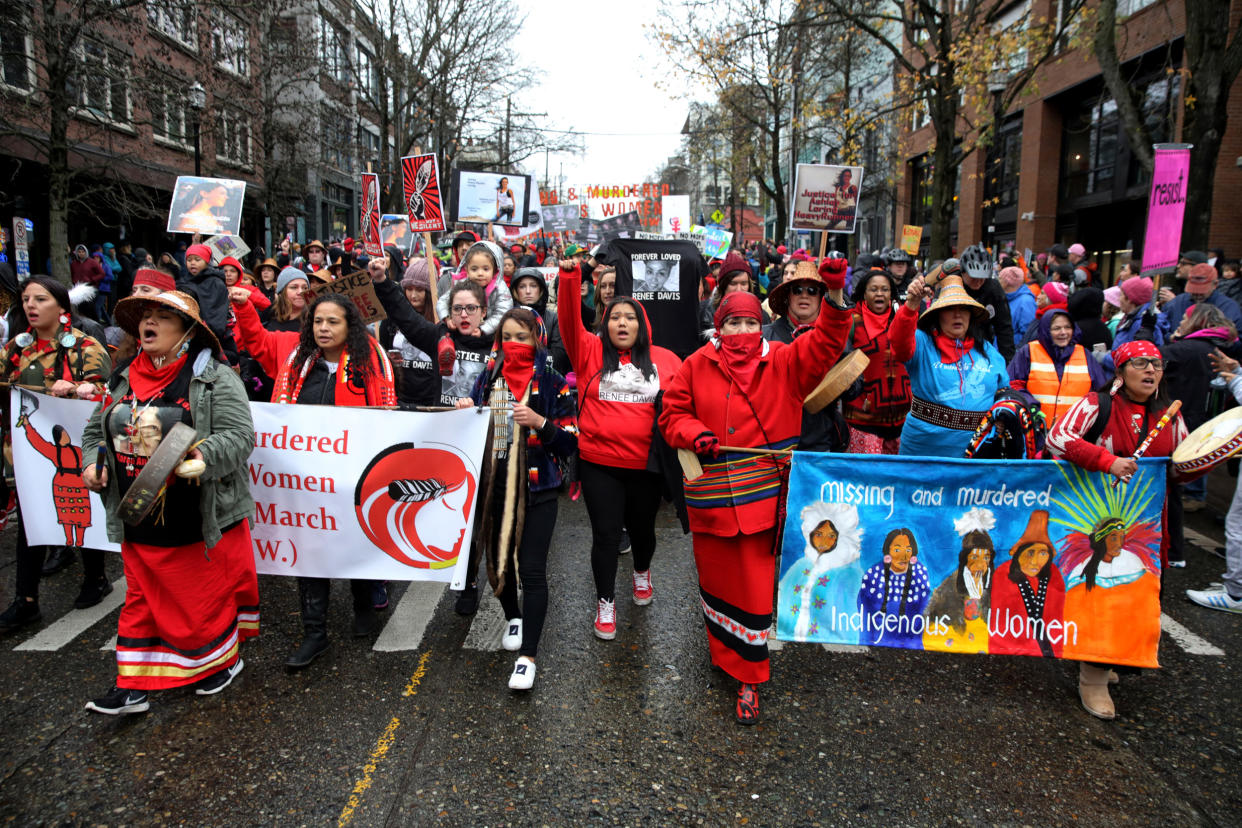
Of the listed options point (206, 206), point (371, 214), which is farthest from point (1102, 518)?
point (206, 206)

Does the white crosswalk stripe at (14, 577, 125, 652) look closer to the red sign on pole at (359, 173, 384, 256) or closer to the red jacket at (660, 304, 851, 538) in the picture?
the red jacket at (660, 304, 851, 538)

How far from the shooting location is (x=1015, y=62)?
2502 cm

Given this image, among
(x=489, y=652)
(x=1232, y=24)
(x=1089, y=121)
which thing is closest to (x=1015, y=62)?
(x=1089, y=121)

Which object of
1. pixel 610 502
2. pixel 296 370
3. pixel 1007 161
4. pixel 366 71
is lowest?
pixel 610 502

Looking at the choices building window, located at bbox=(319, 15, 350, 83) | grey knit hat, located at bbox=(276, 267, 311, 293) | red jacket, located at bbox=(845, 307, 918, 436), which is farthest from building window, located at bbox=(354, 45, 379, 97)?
red jacket, located at bbox=(845, 307, 918, 436)

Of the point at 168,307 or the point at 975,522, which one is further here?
the point at 975,522

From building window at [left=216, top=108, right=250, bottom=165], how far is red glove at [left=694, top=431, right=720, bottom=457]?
17.1 m

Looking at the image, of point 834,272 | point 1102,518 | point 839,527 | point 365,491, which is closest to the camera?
point 834,272

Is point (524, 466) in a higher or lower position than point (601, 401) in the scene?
lower

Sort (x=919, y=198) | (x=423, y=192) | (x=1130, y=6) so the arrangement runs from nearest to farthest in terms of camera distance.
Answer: (x=423, y=192) → (x=1130, y=6) → (x=919, y=198)

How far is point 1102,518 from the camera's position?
3.66 m

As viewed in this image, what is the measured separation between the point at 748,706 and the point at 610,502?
1281 millimetres

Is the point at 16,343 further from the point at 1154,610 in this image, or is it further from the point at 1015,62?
the point at 1015,62

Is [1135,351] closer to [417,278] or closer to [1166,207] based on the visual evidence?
[417,278]
